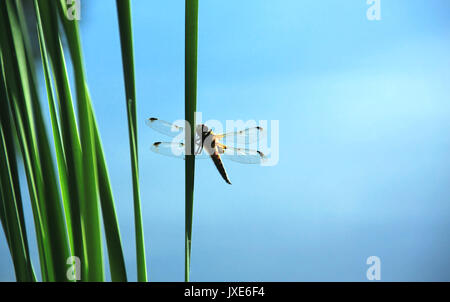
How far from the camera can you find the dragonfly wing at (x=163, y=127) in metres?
1.01

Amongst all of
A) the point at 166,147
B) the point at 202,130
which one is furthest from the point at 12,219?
the point at 166,147

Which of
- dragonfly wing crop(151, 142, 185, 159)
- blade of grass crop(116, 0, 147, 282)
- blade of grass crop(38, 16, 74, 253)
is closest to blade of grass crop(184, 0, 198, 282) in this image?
blade of grass crop(116, 0, 147, 282)

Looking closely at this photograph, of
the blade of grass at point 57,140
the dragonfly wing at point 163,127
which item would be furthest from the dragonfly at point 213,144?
the blade of grass at point 57,140

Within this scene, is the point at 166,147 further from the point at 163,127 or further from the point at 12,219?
the point at 12,219

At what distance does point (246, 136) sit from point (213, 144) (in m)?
0.23

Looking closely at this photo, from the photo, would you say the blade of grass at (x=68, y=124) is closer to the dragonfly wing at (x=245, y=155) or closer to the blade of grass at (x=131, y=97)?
the blade of grass at (x=131, y=97)

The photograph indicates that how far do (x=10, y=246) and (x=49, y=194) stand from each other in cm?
11

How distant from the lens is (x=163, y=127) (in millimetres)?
1030

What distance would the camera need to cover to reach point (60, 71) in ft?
1.41

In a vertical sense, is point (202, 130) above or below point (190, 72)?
below

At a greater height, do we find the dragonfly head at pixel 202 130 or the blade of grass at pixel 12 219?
the dragonfly head at pixel 202 130
